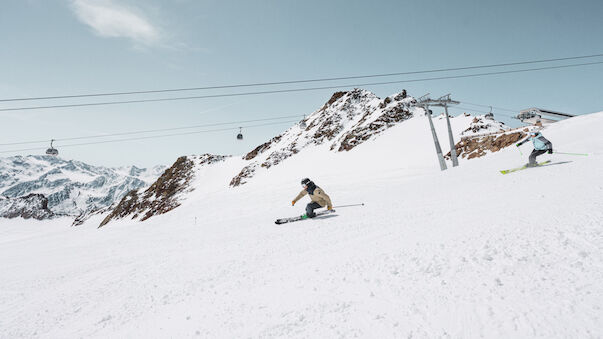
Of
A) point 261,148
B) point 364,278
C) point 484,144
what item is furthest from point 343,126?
point 364,278

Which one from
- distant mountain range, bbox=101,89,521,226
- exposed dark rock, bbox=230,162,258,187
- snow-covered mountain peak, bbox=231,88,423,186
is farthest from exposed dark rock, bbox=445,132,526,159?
exposed dark rock, bbox=230,162,258,187

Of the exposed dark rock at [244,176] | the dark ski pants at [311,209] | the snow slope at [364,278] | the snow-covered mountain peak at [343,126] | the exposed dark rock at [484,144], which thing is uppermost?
the snow-covered mountain peak at [343,126]

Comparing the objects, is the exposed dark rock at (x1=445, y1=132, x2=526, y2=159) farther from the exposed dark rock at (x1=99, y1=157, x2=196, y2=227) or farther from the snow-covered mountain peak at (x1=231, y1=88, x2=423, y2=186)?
the exposed dark rock at (x1=99, y1=157, x2=196, y2=227)

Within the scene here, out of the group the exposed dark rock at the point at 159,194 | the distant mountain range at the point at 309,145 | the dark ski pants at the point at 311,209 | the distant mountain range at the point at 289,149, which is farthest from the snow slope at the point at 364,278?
the exposed dark rock at the point at 159,194

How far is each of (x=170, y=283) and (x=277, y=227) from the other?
4133 millimetres

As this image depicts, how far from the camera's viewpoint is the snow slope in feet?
10.1

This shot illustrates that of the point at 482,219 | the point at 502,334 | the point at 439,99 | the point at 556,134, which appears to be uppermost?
the point at 439,99

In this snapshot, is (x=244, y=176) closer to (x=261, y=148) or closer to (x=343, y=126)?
(x=261, y=148)

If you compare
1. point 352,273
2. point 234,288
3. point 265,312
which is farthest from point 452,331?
point 234,288

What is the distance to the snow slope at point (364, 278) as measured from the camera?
3.09m

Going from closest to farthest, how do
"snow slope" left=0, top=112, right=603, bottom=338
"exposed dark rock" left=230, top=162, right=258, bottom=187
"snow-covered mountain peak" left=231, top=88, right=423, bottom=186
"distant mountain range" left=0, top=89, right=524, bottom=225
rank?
"snow slope" left=0, top=112, right=603, bottom=338 → "distant mountain range" left=0, top=89, right=524, bottom=225 → "snow-covered mountain peak" left=231, top=88, right=423, bottom=186 → "exposed dark rock" left=230, top=162, right=258, bottom=187

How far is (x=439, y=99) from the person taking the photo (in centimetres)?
2516

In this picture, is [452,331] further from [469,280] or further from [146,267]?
[146,267]

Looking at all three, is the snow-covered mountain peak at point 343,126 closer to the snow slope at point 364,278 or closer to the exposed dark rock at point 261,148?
the exposed dark rock at point 261,148
